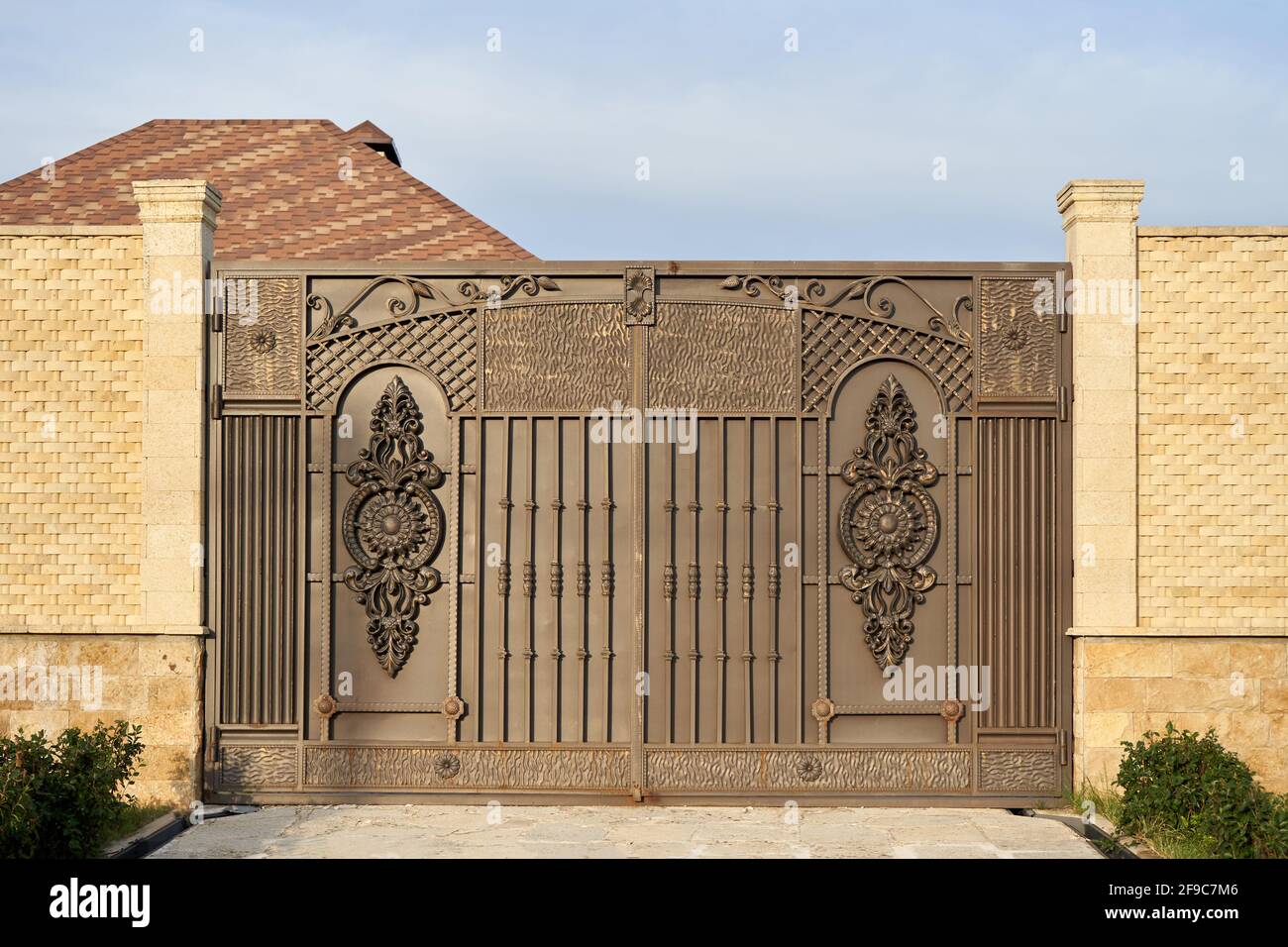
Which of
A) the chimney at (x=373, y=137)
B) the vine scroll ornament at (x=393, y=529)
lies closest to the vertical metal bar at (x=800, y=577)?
the vine scroll ornament at (x=393, y=529)

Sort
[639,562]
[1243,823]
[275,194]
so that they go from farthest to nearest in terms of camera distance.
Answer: [275,194]
[639,562]
[1243,823]

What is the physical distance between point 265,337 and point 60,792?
3.40 meters

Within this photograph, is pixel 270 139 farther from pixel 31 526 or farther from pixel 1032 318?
pixel 1032 318

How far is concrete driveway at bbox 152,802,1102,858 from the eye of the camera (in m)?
7.95

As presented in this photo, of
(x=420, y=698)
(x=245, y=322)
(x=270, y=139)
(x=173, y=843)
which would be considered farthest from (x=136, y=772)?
(x=270, y=139)

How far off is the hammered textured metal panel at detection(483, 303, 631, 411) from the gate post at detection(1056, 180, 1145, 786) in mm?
3151

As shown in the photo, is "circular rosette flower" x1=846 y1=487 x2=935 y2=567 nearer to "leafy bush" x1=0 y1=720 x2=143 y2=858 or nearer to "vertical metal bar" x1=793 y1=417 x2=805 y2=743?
"vertical metal bar" x1=793 y1=417 x2=805 y2=743

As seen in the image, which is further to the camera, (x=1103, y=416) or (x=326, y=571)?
(x=326, y=571)

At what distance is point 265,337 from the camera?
946 cm

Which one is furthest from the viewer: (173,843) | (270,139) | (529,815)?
(270,139)

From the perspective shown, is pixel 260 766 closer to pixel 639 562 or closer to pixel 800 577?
pixel 639 562

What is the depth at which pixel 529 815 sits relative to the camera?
9008 millimetres

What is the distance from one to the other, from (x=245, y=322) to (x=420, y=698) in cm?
288

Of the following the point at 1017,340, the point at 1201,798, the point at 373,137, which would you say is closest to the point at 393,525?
the point at 1017,340
